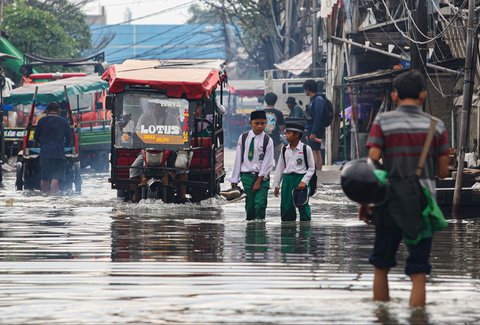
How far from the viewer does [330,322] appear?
8.65 m

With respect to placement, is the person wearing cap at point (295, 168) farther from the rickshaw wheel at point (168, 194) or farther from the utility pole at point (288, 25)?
the utility pole at point (288, 25)

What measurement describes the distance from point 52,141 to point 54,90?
9049 millimetres

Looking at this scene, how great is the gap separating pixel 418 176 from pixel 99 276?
3.22 m

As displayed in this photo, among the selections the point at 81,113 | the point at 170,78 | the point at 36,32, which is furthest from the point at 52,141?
the point at 36,32

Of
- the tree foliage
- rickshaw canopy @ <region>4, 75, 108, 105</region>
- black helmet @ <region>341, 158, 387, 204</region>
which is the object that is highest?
the tree foliage

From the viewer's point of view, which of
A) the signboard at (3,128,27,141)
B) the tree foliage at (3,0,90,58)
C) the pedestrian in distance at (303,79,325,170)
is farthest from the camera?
the tree foliage at (3,0,90,58)

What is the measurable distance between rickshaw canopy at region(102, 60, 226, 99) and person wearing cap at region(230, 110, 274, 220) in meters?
3.65

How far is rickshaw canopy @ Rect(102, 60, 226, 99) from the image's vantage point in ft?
70.8

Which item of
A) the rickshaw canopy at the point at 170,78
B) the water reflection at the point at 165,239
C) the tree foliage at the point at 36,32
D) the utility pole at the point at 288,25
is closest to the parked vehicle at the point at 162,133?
the rickshaw canopy at the point at 170,78

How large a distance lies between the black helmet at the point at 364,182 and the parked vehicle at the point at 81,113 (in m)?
24.5

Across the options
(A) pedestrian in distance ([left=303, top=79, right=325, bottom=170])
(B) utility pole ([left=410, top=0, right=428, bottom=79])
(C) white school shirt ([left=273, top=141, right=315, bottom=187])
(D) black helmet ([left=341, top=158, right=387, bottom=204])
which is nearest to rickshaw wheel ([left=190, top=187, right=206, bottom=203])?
(B) utility pole ([left=410, top=0, right=428, bottom=79])

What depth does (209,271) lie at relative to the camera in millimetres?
11805

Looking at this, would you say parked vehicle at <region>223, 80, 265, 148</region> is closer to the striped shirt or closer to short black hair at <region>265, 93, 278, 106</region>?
A: short black hair at <region>265, 93, 278, 106</region>

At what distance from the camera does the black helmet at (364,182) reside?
9.05m
